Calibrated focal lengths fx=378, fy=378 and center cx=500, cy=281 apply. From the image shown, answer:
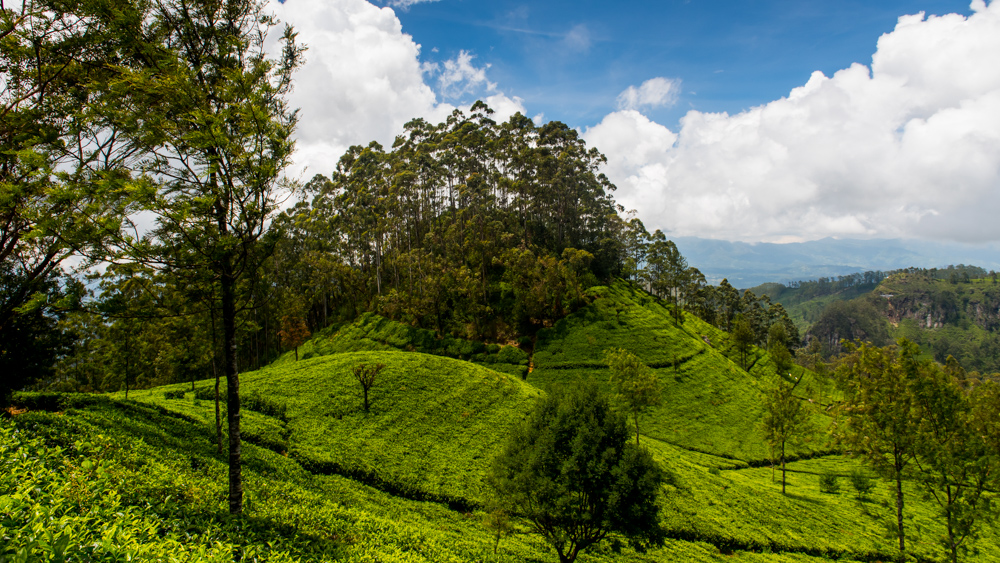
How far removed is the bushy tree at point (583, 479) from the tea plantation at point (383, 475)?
92.3 inches

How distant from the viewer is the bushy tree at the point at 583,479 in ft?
53.6

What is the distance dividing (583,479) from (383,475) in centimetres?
1354

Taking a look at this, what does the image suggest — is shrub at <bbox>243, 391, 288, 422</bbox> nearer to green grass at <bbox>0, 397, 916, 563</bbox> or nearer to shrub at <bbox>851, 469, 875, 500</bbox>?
green grass at <bbox>0, 397, 916, 563</bbox>

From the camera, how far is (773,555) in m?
24.1

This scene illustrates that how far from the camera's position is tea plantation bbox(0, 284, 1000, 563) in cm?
787

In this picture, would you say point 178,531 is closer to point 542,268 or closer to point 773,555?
point 773,555

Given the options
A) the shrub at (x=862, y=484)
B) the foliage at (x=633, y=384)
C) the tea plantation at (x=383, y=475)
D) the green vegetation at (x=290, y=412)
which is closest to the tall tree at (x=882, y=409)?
the green vegetation at (x=290, y=412)

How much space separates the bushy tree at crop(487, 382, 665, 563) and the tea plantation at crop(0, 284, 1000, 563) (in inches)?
92.3

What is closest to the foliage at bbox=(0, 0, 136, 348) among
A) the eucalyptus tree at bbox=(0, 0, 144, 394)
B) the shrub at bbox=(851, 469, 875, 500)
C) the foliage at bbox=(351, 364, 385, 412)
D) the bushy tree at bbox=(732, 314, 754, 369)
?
the eucalyptus tree at bbox=(0, 0, 144, 394)

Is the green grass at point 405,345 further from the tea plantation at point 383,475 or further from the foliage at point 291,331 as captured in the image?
the foliage at point 291,331

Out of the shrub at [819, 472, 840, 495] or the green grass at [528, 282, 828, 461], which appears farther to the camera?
the green grass at [528, 282, 828, 461]

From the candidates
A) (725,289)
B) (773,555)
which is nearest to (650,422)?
(773,555)

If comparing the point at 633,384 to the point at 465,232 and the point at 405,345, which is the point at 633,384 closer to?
the point at 405,345

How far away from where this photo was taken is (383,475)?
23.8m
